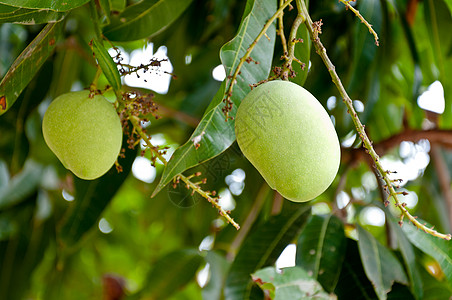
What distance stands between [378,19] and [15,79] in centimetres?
90

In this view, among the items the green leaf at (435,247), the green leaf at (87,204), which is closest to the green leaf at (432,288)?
the green leaf at (435,247)

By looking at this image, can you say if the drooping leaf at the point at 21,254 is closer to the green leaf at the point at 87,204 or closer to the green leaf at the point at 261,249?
the green leaf at the point at 87,204

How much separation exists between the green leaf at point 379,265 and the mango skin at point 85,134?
0.64 meters

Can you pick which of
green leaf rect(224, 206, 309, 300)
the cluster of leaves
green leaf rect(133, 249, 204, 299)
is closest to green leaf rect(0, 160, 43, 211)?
the cluster of leaves

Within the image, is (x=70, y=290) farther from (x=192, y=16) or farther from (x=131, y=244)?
(x=192, y=16)

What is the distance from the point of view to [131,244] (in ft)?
8.43

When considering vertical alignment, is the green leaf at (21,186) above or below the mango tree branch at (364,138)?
below

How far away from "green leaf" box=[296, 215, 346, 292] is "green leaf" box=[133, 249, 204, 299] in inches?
19.5

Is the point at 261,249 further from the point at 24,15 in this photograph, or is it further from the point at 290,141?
the point at 24,15

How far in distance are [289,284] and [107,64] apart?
529 mm

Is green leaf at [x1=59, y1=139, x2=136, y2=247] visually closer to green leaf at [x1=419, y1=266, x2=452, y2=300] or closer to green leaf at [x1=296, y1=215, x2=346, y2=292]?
green leaf at [x1=296, y1=215, x2=346, y2=292]

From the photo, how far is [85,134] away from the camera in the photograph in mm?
766

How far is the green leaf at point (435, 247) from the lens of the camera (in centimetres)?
113

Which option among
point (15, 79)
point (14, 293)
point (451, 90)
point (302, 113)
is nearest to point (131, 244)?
point (14, 293)
